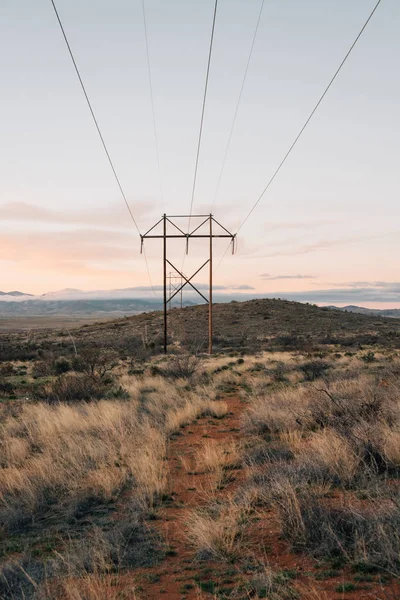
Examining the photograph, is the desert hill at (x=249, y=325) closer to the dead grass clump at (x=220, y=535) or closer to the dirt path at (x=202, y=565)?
the dirt path at (x=202, y=565)

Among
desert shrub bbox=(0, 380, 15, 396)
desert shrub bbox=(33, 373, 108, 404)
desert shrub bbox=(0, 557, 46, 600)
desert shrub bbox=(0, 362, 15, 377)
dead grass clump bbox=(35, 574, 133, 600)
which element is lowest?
desert shrub bbox=(0, 362, 15, 377)

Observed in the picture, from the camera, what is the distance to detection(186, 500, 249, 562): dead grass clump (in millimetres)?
5828

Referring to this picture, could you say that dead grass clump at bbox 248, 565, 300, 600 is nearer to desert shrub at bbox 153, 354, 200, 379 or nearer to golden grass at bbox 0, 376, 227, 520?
golden grass at bbox 0, 376, 227, 520

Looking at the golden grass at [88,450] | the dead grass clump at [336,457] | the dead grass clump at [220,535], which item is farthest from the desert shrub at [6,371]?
the dead grass clump at [220,535]

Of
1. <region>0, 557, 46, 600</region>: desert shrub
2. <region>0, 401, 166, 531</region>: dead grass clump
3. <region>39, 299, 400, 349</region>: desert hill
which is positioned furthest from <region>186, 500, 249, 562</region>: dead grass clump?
<region>39, 299, 400, 349</region>: desert hill

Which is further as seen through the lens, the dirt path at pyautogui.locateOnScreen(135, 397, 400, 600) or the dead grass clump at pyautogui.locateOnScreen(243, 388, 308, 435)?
the dead grass clump at pyautogui.locateOnScreen(243, 388, 308, 435)

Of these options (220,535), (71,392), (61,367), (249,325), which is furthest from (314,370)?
(249,325)

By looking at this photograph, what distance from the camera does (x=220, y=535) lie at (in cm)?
598

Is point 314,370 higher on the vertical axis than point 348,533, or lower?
lower

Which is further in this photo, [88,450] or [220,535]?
[88,450]

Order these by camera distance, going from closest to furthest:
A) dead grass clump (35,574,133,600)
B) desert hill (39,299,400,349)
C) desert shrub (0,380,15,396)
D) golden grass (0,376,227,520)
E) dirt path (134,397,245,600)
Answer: dead grass clump (35,574,133,600) < dirt path (134,397,245,600) < golden grass (0,376,227,520) < desert shrub (0,380,15,396) < desert hill (39,299,400,349)

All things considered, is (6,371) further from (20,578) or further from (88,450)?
(20,578)

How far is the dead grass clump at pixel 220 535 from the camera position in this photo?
583 cm

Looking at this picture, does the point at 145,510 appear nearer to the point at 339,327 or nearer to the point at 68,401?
the point at 68,401
